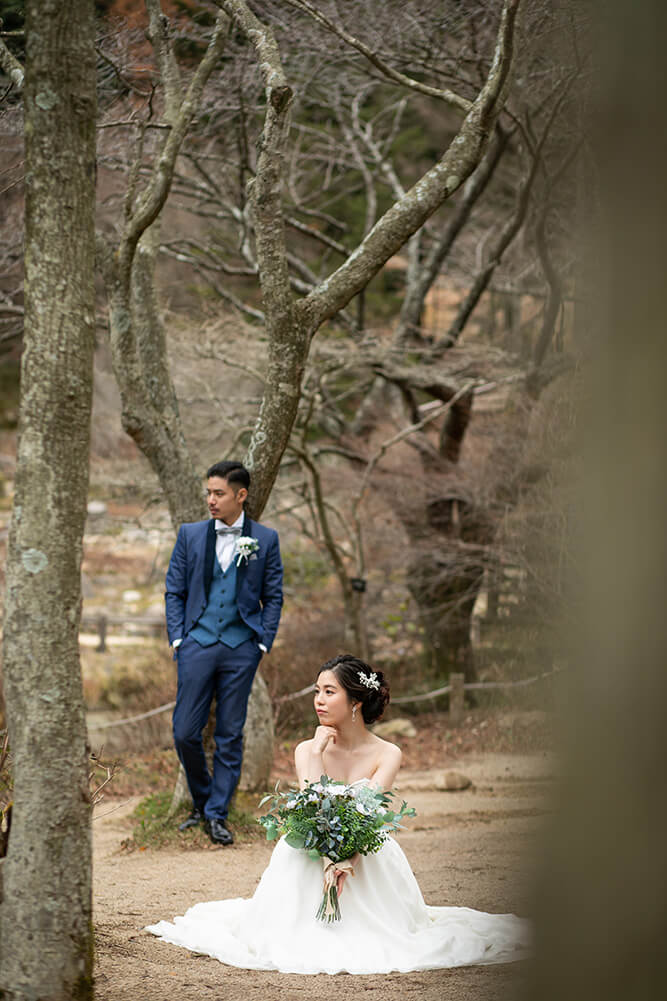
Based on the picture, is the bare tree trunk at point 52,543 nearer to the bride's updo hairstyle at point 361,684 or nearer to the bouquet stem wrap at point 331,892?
the bouquet stem wrap at point 331,892

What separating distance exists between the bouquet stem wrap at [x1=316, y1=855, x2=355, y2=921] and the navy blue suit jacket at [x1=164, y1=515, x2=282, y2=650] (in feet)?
6.51

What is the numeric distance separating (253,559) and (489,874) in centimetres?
216

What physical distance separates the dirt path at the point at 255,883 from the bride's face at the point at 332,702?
0.88 m

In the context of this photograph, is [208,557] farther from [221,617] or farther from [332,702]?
[332,702]

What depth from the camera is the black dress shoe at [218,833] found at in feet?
19.6

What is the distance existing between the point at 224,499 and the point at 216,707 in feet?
4.16

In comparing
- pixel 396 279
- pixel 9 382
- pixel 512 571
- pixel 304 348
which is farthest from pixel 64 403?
pixel 9 382

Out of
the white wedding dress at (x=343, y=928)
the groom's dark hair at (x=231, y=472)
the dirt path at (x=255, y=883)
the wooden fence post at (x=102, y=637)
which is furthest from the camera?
the wooden fence post at (x=102, y=637)

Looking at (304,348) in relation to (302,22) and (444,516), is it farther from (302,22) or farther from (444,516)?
(444,516)

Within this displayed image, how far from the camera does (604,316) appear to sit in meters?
0.92

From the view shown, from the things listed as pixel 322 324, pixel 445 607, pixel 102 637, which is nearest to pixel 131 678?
pixel 102 637

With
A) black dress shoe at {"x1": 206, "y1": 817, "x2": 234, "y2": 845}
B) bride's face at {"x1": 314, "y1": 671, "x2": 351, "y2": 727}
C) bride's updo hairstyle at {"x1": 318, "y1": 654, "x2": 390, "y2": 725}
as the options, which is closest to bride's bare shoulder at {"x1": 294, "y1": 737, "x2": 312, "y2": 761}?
bride's face at {"x1": 314, "y1": 671, "x2": 351, "y2": 727}

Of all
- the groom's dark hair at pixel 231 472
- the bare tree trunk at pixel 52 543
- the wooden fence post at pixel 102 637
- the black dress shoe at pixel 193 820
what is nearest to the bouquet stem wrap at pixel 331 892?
the bare tree trunk at pixel 52 543

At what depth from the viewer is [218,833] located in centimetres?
598
